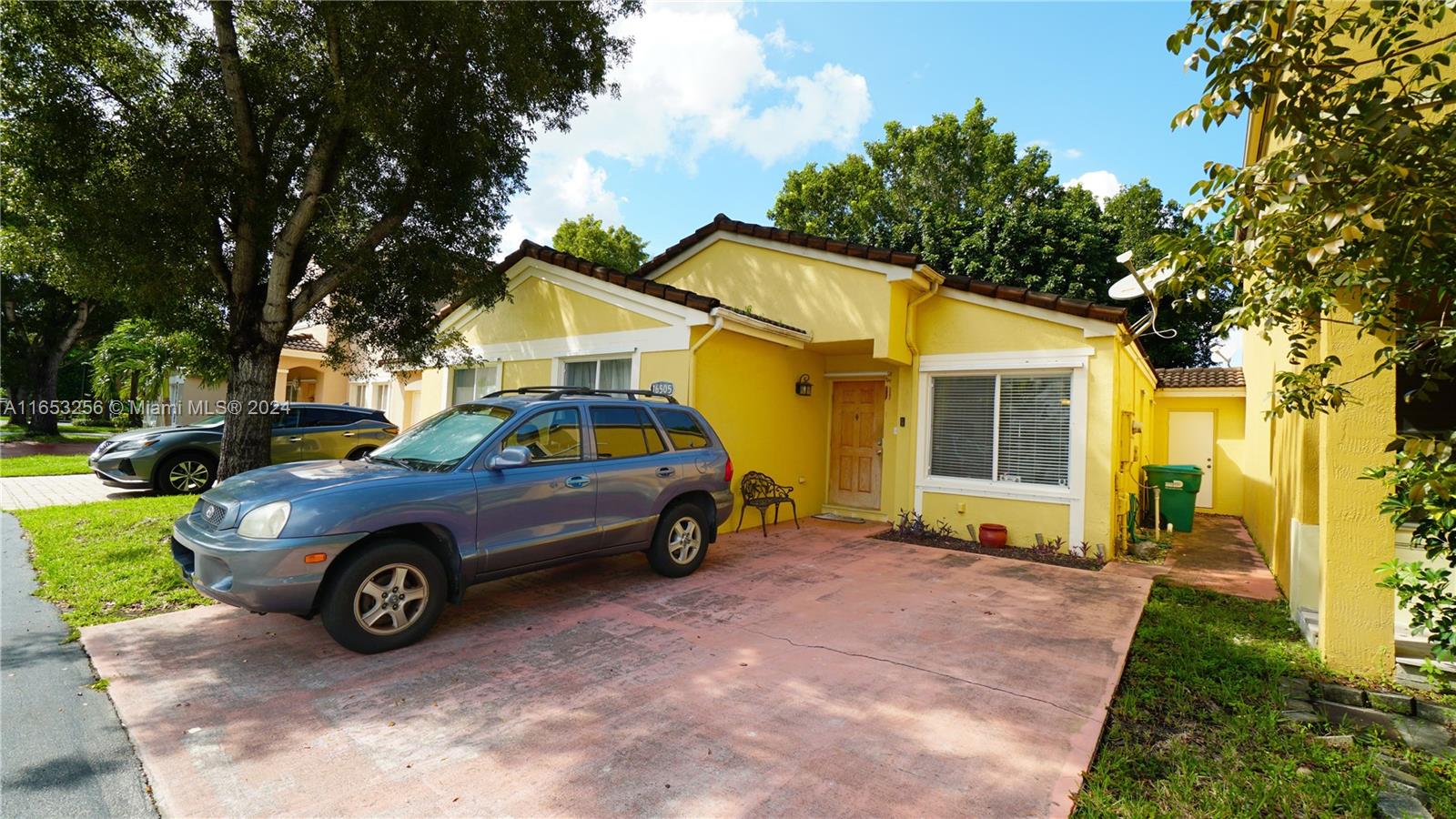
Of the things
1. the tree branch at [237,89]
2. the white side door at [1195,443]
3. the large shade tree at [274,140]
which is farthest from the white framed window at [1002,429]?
the tree branch at [237,89]

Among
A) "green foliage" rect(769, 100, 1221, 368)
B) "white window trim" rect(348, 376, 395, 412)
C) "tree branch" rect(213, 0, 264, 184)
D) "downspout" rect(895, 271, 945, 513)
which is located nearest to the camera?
"tree branch" rect(213, 0, 264, 184)

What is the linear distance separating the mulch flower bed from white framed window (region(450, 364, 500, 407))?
7084 mm

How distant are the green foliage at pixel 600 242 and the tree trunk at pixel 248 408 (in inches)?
756

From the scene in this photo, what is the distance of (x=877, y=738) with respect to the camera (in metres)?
3.26

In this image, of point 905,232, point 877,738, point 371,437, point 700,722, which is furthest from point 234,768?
point 905,232

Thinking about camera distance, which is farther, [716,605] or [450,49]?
[450,49]

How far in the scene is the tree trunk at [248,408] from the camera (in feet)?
23.8

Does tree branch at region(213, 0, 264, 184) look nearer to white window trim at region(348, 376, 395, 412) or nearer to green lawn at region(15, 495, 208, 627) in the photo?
green lawn at region(15, 495, 208, 627)

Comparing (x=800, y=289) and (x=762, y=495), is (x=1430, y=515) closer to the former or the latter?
(x=762, y=495)

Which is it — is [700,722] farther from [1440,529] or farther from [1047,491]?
[1047,491]

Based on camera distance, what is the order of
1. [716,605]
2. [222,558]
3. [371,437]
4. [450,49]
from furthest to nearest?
[371,437] → [450,49] → [716,605] → [222,558]

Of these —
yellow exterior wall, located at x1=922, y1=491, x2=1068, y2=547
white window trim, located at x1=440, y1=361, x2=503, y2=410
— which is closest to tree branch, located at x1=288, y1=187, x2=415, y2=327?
white window trim, located at x1=440, y1=361, x2=503, y2=410

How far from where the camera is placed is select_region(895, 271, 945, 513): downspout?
8.98m

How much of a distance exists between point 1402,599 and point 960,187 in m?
23.5
